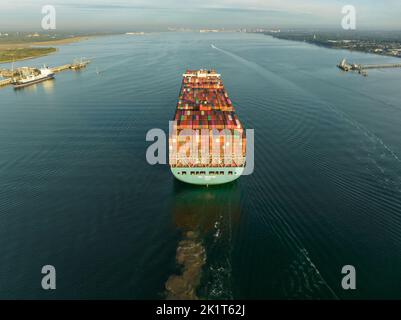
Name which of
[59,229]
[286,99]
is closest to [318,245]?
[59,229]

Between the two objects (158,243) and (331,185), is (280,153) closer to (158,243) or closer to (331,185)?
(331,185)

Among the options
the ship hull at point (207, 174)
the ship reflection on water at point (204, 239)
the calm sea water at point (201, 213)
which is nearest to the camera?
the ship reflection on water at point (204, 239)

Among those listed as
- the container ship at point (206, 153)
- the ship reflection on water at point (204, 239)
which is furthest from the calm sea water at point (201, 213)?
the container ship at point (206, 153)

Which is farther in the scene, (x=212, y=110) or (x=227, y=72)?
(x=227, y=72)

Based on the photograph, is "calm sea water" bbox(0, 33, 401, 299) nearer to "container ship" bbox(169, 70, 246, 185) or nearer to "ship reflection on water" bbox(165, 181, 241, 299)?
"ship reflection on water" bbox(165, 181, 241, 299)

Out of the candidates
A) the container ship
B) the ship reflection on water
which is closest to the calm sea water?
the ship reflection on water

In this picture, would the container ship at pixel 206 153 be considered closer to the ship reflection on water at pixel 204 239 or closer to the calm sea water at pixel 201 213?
the ship reflection on water at pixel 204 239
